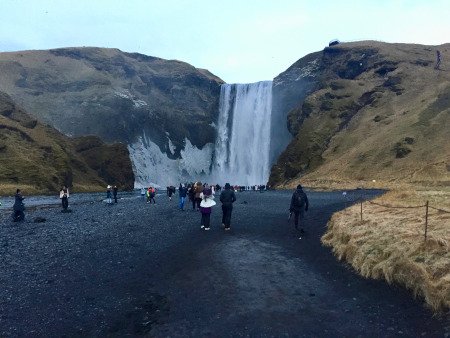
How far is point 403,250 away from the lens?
40.3 ft

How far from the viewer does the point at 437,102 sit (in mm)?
78250

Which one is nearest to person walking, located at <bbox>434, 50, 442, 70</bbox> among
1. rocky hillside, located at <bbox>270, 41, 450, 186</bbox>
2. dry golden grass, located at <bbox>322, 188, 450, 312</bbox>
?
rocky hillside, located at <bbox>270, 41, 450, 186</bbox>

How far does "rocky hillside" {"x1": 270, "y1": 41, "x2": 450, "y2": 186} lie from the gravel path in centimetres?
3891

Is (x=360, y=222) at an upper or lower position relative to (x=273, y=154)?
lower

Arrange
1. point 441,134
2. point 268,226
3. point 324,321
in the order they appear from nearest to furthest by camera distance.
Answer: point 324,321, point 268,226, point 441,134

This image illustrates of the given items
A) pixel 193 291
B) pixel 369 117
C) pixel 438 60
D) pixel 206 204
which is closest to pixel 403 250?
pixel 193 291

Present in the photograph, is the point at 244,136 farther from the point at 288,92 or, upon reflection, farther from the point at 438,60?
the point at 438,60

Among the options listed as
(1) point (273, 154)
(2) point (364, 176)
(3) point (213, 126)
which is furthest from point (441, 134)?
(3) point (213, 126)

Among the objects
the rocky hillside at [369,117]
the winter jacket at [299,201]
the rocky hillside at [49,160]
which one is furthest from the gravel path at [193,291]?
the rocky hillside at [49,160]

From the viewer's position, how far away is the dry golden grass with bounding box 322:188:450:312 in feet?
34.1

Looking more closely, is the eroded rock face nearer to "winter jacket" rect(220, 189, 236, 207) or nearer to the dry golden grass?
"winter jacket" rect(220, 189, 236, 207)

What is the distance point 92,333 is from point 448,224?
1157 centimetres

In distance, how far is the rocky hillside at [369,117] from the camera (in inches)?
2616

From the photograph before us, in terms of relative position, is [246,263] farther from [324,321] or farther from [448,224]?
[448,224]
